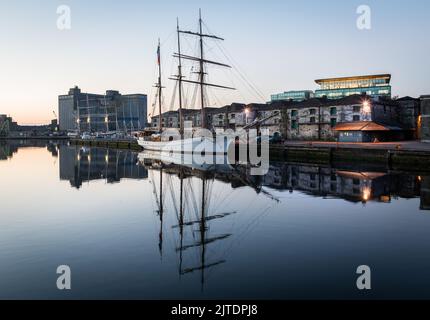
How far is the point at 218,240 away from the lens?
17609 millimetres

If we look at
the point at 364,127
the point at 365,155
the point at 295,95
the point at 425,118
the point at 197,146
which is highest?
the point at 295,95

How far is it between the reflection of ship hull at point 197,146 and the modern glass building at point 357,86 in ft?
264

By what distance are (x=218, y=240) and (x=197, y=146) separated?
53.1 metres

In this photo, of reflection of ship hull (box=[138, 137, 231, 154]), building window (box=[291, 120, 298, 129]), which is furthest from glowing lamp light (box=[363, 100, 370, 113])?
reflection of ship hull (box=[138, 137, 231, 154])

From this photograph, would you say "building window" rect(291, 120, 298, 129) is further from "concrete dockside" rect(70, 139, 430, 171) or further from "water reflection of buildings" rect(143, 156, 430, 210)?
"water reflection of buildings" rect(143, 156, 430, 210)

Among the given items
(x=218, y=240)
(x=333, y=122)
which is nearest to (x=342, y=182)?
(x=218, y=240)

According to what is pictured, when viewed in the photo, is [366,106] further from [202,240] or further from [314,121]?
[202,240]

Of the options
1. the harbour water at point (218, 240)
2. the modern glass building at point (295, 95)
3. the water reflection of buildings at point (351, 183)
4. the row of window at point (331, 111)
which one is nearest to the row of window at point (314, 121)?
the row of window at point (331, 111)

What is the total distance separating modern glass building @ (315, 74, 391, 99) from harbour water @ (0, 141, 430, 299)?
114m

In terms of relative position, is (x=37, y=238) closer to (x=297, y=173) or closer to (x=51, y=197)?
(x=51, y=197)

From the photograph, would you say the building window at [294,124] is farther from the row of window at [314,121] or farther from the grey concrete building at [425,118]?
the grey concrete building at [425,118]

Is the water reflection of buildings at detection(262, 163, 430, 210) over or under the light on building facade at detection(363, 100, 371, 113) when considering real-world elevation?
under

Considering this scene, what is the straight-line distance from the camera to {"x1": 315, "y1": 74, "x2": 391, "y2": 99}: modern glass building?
136250 millimetres

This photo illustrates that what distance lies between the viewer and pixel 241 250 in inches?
621
